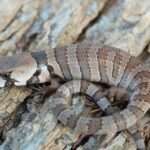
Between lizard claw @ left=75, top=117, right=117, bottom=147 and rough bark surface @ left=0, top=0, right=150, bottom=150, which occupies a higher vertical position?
rough bark surface @ left=0, top=0, right=150, bottom=150

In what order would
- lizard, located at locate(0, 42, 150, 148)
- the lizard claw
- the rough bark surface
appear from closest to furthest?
the lizard claw → lizard, located at locate(0, 42, 150, 148) → the rough bark surface

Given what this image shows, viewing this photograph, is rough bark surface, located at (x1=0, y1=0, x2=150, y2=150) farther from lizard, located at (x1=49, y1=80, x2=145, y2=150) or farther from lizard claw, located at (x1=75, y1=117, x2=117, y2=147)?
lizard claw, located at (x1=75, y1=117, x2=117, y2=147)

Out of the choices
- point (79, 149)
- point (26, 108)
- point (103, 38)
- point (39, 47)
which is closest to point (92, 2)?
point (103, 38)

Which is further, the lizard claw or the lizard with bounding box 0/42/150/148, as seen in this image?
the lizard with bounding box 0/42/150/148

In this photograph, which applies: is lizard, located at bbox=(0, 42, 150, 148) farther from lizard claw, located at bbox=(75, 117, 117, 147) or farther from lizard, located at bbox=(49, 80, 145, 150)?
lizard claw, located at bbox=(75, 117, 117, 147)

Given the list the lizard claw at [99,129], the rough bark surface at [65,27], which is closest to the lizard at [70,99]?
the lizard claw at [99,129]

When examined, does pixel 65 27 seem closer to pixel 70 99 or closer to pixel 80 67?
pixel 80 67

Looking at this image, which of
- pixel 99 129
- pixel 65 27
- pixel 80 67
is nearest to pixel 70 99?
pixel 80 67

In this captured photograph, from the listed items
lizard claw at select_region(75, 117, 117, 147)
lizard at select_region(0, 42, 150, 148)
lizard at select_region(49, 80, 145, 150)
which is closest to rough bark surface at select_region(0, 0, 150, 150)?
lizard at select_region(49, 80, 145, 150)

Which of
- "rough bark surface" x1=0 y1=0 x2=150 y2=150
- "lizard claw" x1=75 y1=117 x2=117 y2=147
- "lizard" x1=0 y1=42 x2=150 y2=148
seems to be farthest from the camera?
"rough bark surface" x1=0 y1=0 x2=150 y2=150
